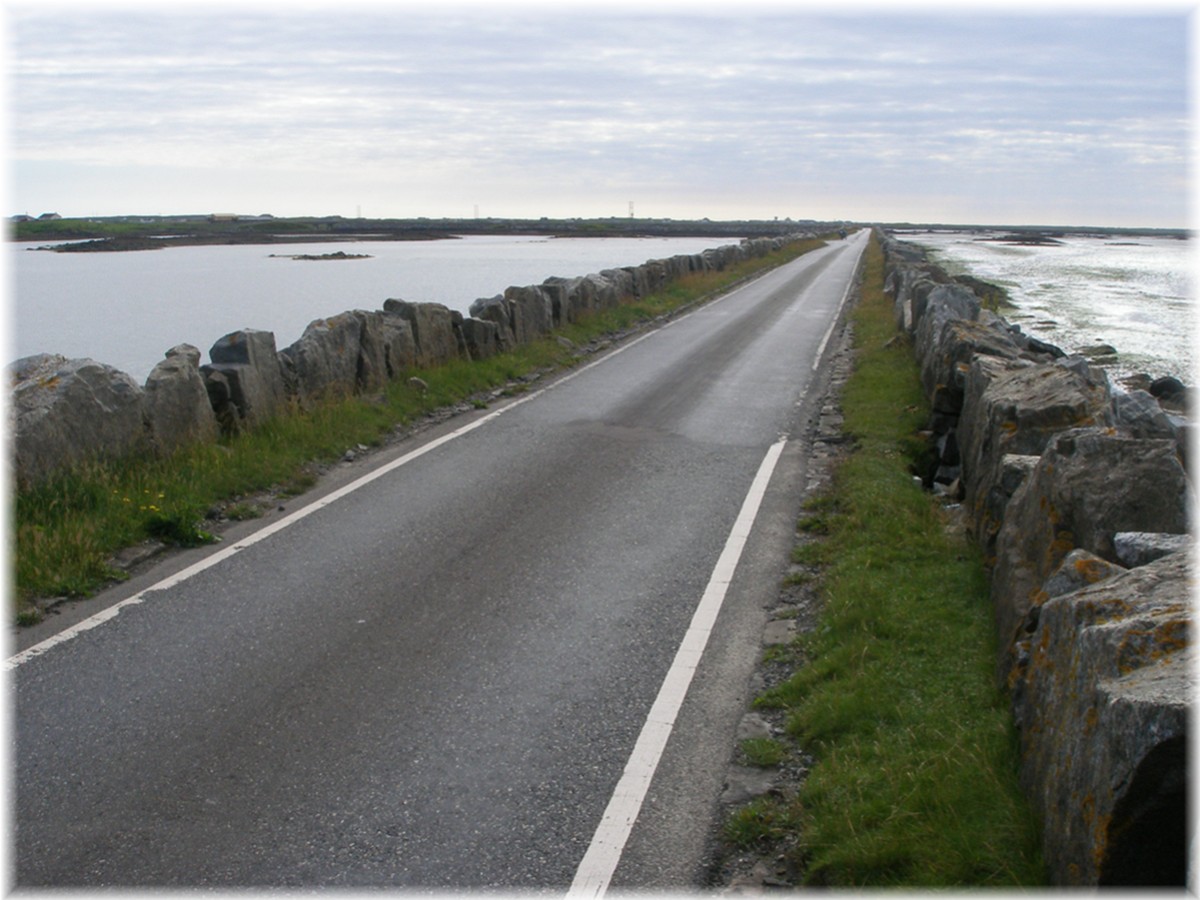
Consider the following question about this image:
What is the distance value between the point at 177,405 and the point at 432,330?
6539 millimetres

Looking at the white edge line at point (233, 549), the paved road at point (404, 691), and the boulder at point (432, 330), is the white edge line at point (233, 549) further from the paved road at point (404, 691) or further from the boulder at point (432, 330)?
the boulder at point (432, 330)

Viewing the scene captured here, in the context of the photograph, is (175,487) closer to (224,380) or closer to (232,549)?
(232,549)

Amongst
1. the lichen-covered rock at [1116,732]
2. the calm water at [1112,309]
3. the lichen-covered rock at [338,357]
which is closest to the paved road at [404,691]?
the lichen-covered rock at [1116,732]

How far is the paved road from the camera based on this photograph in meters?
4.64

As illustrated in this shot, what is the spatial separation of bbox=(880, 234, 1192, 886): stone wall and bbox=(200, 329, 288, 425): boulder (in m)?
7.57

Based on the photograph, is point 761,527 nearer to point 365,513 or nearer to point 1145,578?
point 365,513

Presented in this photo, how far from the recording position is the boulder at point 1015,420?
8125 mm

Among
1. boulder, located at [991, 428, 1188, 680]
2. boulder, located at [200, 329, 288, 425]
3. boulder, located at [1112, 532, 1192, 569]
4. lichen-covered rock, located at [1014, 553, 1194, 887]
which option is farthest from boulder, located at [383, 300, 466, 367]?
lichen-covered rock, located at [1014, 553, 1194, 887]

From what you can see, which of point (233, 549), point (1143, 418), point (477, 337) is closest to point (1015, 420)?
point (1143, 418)

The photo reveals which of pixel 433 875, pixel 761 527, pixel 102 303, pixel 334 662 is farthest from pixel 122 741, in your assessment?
pixel 102 303

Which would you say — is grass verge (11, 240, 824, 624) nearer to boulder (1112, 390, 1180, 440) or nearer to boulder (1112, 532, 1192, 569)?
boulder (1112, 532, 1192, 569)

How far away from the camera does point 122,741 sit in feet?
18.0

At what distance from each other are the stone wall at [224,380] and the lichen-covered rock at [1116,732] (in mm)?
8086

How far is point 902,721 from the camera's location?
5.56 m
